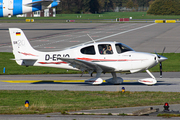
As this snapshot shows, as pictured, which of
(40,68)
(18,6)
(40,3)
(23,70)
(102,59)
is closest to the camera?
(102,59)

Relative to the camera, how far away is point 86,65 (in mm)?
16391


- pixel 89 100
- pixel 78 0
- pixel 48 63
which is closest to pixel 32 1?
pixel 48 63

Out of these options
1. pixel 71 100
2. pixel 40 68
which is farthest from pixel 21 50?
A: pixel 40 68

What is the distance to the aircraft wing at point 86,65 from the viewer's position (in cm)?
1600

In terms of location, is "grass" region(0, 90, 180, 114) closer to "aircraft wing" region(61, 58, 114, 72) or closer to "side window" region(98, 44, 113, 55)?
"aircraft wing" region(61, 58, 114, 72)

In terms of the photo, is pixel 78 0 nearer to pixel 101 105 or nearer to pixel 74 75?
pixel 74 75

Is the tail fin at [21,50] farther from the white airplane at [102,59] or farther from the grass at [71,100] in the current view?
the grass at [71,100]

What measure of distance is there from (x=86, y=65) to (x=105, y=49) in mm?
1334

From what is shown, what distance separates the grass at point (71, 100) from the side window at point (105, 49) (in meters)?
2.62

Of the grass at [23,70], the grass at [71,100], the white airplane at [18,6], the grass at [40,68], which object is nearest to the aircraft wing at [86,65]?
the grass at [71,100]

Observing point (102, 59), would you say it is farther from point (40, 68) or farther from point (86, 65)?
point (40, 68)

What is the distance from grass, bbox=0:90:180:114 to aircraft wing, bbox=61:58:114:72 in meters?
1.70

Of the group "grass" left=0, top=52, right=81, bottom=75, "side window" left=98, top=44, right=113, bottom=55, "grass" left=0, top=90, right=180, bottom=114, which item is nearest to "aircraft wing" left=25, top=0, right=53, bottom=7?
"grass" left=0, top=52, right=81, bottom=75

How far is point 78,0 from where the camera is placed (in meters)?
136
